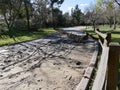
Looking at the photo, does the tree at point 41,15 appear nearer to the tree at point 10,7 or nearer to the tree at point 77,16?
the tree at point 10,7

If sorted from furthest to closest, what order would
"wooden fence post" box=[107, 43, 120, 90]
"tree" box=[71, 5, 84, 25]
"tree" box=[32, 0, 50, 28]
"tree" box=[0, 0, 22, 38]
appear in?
"tree" box=[71, 5, 84, 25], "tree" box=[32, 0, 50, 28], "tree" box=[0, 0, 22, 38], "wooden fence post" box=[107, 43, 120, 90]

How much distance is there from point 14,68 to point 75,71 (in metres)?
2.38

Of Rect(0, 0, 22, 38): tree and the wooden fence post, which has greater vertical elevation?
Rect(0, 0, 22, 38): tree

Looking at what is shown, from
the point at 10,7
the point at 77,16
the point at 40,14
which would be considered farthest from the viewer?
the point at 77,16

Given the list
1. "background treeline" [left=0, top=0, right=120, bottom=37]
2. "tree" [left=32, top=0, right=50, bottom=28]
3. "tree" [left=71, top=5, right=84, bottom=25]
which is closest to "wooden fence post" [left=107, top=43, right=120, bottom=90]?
"background treeline" [left=0, top=0, right=120, bottom=37]

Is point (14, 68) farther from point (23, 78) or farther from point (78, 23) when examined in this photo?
point (78, 23)

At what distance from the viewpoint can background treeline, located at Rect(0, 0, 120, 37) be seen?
27.6 meters

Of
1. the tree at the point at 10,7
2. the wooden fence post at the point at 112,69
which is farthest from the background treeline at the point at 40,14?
the wooden fence post at the point at 112,69

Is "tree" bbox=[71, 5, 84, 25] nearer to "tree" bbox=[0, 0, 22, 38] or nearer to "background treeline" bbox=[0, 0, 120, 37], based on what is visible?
"background treeline" bbox=[0, 0, 120, 37]

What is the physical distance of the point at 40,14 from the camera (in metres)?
54.7

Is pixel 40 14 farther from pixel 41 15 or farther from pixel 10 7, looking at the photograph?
pixel 10 7

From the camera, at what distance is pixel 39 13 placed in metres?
54.5

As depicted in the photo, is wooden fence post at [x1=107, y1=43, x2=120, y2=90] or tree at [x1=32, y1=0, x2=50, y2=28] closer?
wooden fence post at [x1=107, y1=43, x2=120, y2=90]

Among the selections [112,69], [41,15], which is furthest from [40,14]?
[112,69]
